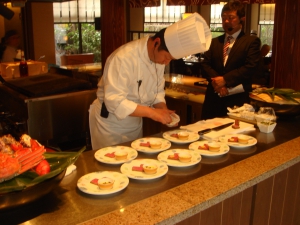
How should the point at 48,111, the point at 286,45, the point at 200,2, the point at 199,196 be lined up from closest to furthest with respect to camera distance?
the point at 199,196 → the point at 286,45 → the point at 48,111 → the point at 200,2

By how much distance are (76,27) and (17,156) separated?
27.4ft

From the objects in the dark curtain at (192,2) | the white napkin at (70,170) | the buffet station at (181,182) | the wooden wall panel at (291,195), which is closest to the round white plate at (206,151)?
the buffet station at (181,182)

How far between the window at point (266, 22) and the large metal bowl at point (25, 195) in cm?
909

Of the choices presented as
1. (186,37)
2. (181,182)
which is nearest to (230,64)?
(186,37)

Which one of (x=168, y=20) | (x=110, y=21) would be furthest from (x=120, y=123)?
(x=168, y=20)

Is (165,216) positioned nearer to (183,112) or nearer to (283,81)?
(283,81)

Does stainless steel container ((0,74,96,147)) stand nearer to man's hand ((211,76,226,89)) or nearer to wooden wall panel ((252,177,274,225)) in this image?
man's hand ((211,76,226,89))

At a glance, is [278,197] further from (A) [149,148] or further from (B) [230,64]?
(B) [230,64]

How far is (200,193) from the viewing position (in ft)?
4.64

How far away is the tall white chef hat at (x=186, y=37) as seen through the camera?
2014mm

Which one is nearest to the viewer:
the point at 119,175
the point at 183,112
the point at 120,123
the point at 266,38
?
the point at 119,175

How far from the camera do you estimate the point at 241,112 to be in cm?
249

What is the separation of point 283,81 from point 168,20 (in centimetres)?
700

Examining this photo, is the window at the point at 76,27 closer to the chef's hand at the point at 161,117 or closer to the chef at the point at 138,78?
the chef at the point at 138,78
